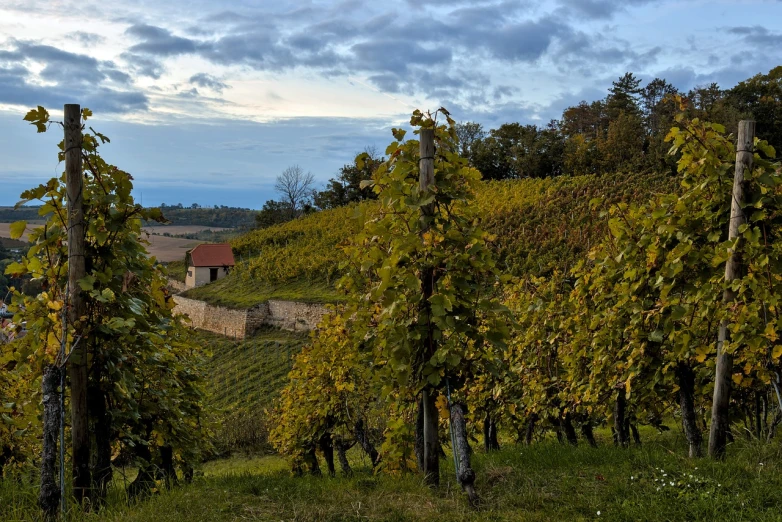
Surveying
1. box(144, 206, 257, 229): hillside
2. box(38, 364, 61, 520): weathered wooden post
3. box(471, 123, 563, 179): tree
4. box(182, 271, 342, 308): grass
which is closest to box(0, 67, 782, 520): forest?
box(38, 364, 61, 520): weathered wooden post

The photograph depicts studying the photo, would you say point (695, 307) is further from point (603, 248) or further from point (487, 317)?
point (487, 317)

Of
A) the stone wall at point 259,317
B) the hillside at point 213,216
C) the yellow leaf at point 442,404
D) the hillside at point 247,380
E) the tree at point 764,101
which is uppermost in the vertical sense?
the tree at point 764,101

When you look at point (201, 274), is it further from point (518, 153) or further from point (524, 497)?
point (524, 497)

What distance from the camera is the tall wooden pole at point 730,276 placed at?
4727mm

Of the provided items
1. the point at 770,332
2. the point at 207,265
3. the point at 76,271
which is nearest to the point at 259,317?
the point at 207,265

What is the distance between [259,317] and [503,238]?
13.4 meters

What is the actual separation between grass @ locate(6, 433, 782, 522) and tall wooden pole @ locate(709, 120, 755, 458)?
0.78ft

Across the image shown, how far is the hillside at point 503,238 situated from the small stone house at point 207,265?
5.03ft

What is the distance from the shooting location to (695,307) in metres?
5.19

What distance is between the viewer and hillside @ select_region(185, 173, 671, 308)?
23.5 metres

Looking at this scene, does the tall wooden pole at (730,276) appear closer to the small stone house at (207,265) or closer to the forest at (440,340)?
the forest at (440,340)

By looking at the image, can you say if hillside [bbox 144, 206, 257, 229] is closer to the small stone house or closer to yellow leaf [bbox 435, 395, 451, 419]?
the small stone house

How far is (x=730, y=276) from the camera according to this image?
479 centimetres

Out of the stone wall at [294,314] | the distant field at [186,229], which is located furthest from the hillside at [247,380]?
the distant field at [186,229]
